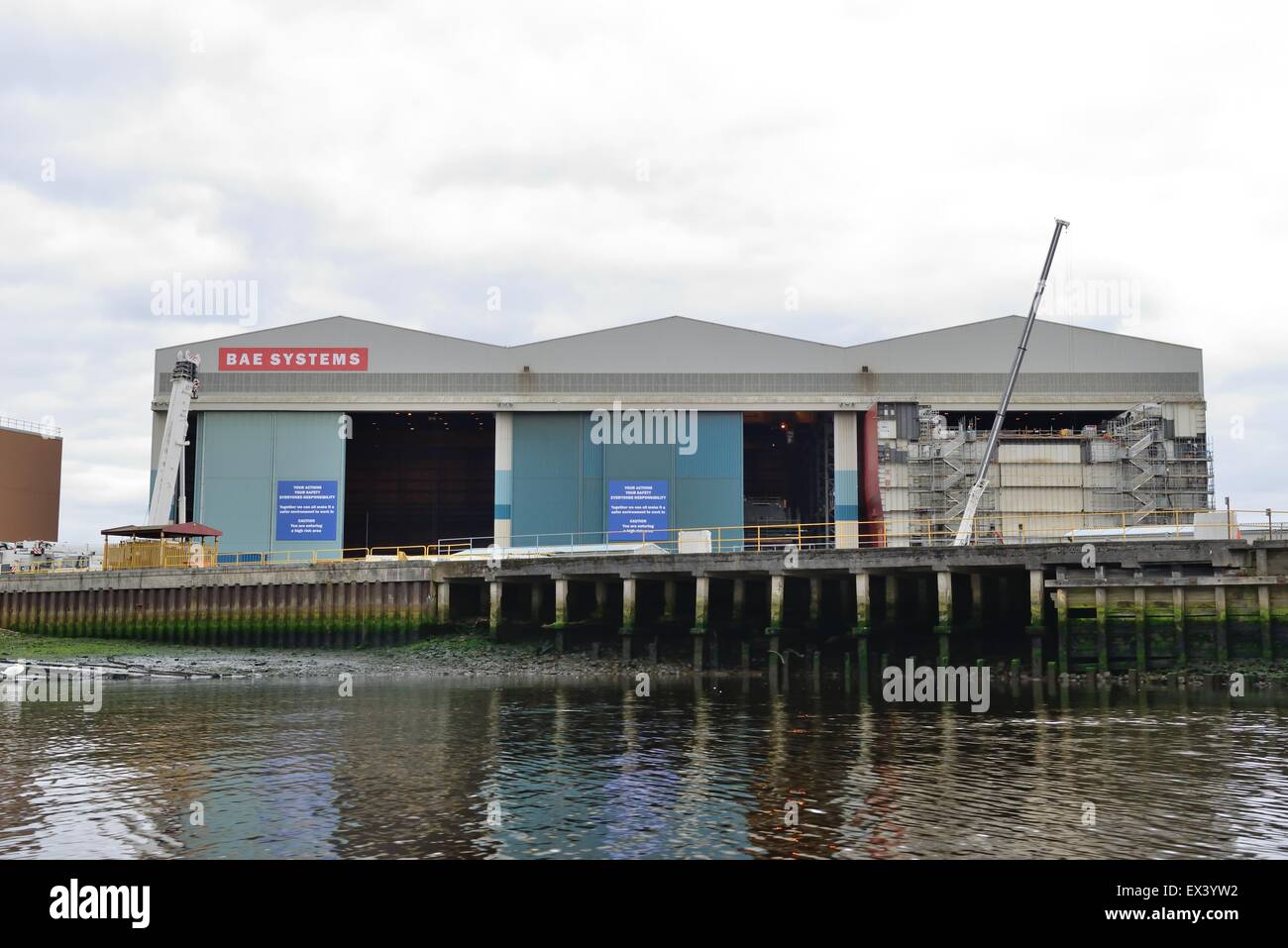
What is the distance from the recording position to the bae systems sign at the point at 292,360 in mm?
57531

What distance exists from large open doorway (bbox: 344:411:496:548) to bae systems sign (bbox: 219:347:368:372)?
41.8ft

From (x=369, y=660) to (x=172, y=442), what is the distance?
20.1 m

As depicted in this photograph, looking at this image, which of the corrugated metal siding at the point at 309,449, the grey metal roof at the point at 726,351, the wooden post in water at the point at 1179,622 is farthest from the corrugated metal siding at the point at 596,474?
the wooden post in water at the point at 1179,622

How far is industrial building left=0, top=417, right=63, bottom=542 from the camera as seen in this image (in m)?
73.1

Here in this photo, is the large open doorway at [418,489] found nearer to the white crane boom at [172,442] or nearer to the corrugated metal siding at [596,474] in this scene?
the corrugated metal siding at [596,474]

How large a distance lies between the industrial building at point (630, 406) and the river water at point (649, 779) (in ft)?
91.5

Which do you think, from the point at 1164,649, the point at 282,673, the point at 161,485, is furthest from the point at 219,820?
the point at 161,485

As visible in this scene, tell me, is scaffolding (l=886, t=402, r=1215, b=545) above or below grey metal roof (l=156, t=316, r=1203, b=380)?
below

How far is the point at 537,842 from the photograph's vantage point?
13227 millimetres

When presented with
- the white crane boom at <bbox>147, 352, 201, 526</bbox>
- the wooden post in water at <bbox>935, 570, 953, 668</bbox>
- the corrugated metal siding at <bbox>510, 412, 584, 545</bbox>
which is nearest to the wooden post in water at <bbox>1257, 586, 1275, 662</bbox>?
the wooden post in water at <bbox>935, 570, 953, 668</bbox>

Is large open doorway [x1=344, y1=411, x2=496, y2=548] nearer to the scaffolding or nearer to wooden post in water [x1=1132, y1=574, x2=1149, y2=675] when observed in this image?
the scaffolding

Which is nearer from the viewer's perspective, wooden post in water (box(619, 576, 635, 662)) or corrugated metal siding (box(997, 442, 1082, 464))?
wooden post in water (box(619, 576, 635, 662))
